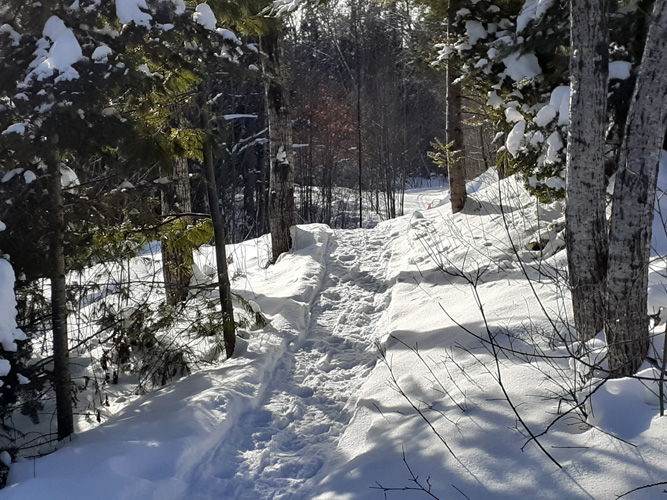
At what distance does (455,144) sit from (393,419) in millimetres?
8553

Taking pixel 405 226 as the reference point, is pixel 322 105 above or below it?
above

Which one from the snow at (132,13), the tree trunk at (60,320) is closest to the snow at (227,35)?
the snow at (132,13)

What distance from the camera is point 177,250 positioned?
20.9 ft

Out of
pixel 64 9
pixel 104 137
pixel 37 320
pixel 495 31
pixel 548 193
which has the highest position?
pixel 495 31

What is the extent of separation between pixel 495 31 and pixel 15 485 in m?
9.48

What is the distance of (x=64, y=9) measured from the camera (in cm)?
432

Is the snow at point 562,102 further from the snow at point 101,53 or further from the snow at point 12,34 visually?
the snow at point 12,34

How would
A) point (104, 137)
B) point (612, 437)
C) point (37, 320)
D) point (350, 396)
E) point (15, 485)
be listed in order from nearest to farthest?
point (612, 437) < point (15, 485) < point (104, 137) < point (37, 320) < point (350, 396)

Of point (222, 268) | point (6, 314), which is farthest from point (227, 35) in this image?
point (6, 314)

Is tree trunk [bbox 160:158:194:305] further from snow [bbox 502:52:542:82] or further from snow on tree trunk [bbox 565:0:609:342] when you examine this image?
snow [bbox 502:52:542:82]

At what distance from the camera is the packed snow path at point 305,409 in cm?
386

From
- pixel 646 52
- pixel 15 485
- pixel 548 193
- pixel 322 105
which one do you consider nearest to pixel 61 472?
pixel 15 485

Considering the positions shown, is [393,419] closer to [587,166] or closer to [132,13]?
[587,166]

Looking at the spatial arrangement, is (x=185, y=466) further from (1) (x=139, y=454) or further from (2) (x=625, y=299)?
(2) (x=625, y=299)
